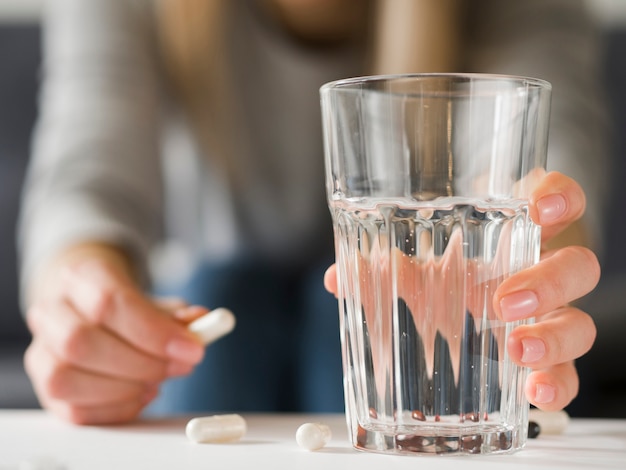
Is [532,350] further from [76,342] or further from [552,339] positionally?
[76,342]

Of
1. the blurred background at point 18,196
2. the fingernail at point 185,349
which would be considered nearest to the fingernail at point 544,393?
the fingernail at point 185,349

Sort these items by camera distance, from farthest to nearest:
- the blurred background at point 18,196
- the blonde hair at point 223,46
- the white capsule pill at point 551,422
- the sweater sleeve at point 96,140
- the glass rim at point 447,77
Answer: the blurred background at point 18,196 → the blonde hair at point 223,46 → the sweater sleeve at point 96,140 → the white capsule pill at point 551,422 → the glass rim at point 447,77

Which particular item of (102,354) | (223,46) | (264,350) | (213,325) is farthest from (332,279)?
(223,46)

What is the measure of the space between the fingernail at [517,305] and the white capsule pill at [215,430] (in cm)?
18

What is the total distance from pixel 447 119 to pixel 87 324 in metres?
0.34

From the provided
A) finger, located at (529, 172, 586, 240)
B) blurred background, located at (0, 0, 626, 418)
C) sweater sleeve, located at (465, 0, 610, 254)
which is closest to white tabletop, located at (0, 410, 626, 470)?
finger, located at (529, 172, 586, 240)

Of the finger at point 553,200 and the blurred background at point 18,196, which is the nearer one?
the finger at point 553,200

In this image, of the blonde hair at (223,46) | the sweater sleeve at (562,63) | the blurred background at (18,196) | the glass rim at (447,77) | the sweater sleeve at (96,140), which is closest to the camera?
the glass rim at (447,77)

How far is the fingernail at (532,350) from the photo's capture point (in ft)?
1.49

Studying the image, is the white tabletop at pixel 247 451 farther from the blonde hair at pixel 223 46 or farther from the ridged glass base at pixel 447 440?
the blonde hair at pixel 223 46

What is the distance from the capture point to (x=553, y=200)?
0.46 metres

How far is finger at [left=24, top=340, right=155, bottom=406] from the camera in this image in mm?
606

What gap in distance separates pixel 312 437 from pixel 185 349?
0.15m

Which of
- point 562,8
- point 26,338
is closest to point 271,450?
point 562,8
